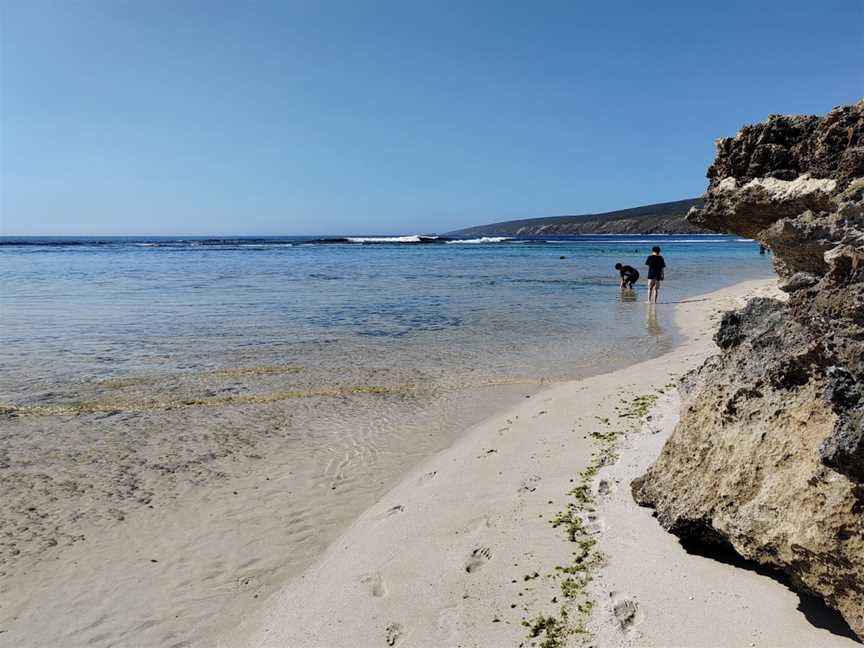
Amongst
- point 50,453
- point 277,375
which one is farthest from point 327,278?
point 50,453

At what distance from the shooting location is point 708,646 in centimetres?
282

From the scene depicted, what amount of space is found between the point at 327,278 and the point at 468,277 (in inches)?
316

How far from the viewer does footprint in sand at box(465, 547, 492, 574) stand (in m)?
3.86

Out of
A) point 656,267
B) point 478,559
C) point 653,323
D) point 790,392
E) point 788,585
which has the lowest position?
point 653,323

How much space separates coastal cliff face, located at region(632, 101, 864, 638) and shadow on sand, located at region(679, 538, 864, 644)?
0.09 m

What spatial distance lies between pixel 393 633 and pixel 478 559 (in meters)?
0.82

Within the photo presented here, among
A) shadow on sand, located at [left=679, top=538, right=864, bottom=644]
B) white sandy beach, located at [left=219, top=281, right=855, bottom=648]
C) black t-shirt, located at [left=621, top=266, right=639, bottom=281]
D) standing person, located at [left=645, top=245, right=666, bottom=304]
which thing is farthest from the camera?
black t-shirt, located at [left=621, top=266, right=639, bottom=281]

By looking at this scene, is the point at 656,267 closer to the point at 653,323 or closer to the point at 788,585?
the point at 653,323

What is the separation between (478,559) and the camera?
12.9ft

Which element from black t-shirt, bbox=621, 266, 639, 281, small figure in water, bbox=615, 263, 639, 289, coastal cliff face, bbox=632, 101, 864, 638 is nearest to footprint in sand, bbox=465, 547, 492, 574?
coastal cliff face, bbox=632, 101, 864, 638

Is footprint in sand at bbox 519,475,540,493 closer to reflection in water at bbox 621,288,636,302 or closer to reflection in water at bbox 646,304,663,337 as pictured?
reflection in water at bbox 646,304,663,337

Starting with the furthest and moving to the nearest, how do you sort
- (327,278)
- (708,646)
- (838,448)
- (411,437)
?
(327,278), (411,437), (708,646), (838,448)

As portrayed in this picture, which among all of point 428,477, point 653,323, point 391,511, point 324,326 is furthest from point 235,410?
point 653,323

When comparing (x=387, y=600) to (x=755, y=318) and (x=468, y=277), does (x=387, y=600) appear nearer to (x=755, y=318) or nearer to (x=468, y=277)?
(x=755, y=318)
